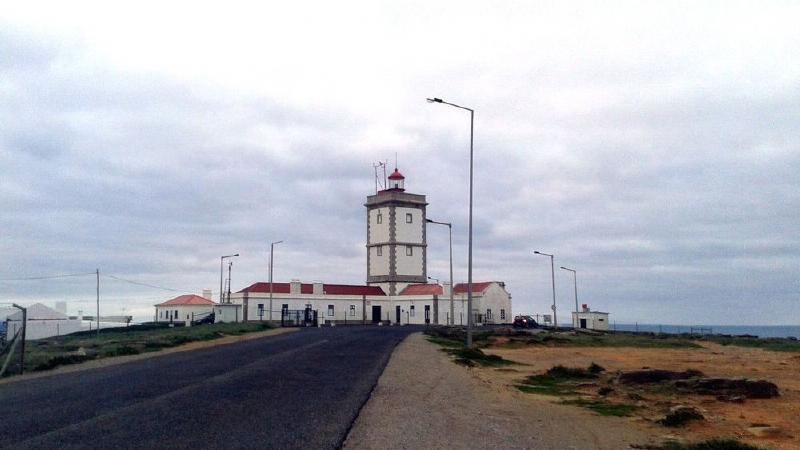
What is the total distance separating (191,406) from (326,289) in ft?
245

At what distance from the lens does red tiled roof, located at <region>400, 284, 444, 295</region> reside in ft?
284

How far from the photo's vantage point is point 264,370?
79.1ft

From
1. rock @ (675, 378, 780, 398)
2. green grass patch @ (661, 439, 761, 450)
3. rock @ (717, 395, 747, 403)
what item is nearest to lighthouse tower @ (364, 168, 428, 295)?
rock @ (675, 378, 780, 398)

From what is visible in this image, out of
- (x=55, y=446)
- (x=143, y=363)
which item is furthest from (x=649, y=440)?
(x=143, y=363)

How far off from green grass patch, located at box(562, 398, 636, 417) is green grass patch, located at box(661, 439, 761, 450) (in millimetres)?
4832

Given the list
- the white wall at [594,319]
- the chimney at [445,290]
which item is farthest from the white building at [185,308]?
the white wall at [594,319]

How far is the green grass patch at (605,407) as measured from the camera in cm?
1941

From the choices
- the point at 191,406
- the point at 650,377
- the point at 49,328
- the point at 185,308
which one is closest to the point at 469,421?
the point at 191,406

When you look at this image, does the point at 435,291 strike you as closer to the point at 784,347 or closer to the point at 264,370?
the point at 784,347

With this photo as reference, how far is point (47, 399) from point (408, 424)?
8.68 m

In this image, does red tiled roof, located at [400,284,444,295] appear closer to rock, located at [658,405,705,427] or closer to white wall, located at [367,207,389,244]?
white wall, located at [367,207,389,244]

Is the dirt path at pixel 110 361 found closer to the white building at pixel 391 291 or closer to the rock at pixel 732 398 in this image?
the rock at pixel 732 398

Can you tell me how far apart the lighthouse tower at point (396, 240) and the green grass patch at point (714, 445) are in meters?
75.5

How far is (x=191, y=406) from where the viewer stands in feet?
50.3
